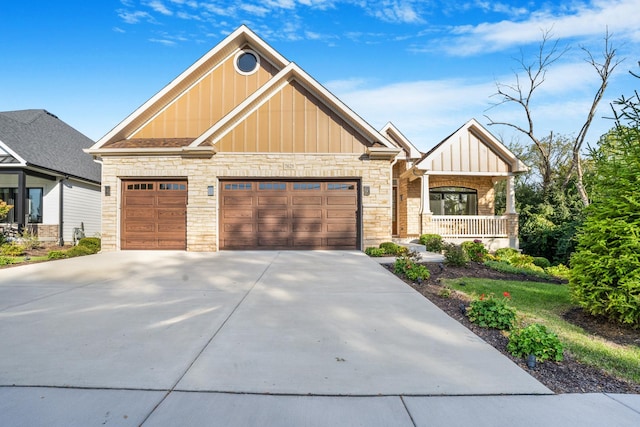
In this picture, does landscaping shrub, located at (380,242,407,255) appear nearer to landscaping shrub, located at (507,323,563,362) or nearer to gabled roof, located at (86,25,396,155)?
gabled roof, located at (86,25,396,155)

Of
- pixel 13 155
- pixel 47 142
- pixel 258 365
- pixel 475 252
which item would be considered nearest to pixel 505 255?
pixel 475 252

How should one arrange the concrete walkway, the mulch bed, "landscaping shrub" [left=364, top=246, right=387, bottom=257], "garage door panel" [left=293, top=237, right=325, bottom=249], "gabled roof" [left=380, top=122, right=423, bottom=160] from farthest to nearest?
1. "gabled roof" [left=380, top=122, right=423, bottom=160]
2. "garage door panel" [left=293, top=237, right=325, bottom=249]
3. "landscaping shrub" [left=364, top=246, right=387, bottom=257]
4. the mulch bed
5. the concrete walkway

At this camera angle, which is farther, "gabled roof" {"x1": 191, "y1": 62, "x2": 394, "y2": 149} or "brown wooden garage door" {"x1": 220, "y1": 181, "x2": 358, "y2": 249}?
"brown wooden garage door" {"x1": 220, "y1": 181, "x2": 358, "y2": 249}

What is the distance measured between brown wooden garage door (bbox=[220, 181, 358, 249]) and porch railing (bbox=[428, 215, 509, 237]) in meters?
5.22

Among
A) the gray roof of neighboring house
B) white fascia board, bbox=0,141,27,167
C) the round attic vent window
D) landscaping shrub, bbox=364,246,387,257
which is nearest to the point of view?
landscaping shrub, bbox=364,246,387,257

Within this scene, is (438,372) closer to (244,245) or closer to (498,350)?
(498,350)

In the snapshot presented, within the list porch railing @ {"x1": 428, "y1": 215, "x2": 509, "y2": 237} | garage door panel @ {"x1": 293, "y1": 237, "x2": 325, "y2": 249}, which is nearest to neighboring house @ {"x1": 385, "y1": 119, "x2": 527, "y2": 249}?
porch railing @ {"x1": 428, "y1": 215, "x2": 509, "y2": 237}

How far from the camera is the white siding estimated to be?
1630 centimetres

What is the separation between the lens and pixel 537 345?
3061 mm

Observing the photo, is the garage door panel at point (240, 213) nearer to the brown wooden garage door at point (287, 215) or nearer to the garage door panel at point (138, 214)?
the brown wooden garage door at point (287, 215)

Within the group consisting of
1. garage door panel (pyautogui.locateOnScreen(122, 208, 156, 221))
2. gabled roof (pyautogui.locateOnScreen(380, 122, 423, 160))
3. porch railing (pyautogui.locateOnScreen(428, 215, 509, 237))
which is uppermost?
gabled roof (pyautogui.locateOnScreen(380, 122, 423, 160))

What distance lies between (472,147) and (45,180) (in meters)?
20.3

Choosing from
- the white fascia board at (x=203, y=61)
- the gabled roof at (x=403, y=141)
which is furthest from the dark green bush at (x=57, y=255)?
the gabled roof at (x=403, y=141)

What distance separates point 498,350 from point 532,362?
1.27 ft
